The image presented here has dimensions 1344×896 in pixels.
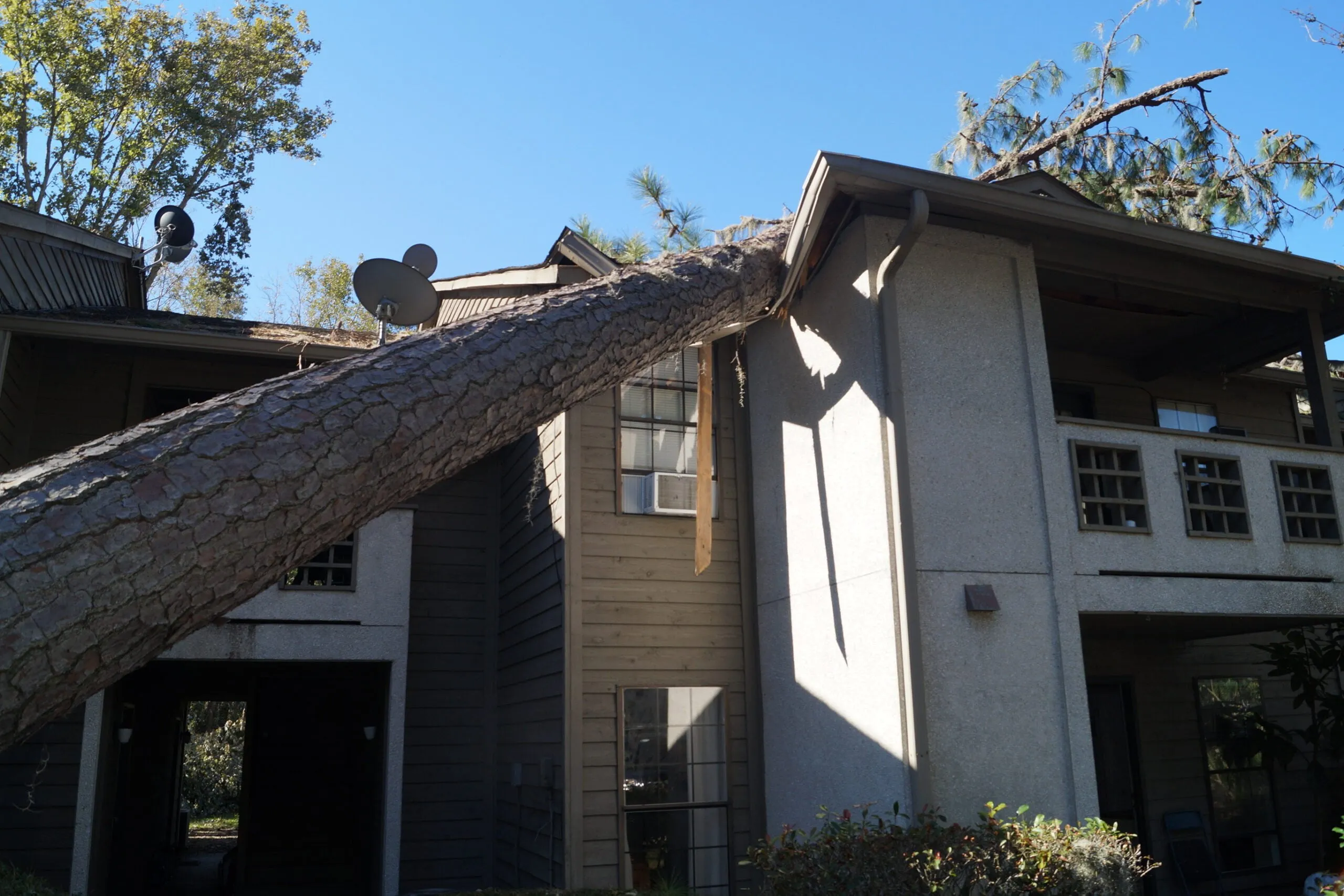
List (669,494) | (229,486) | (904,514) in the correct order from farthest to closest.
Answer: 1. (669,494)
2. (904,514)
3. (229,486)

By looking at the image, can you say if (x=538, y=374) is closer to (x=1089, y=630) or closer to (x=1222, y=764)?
(x=1089, y=630)

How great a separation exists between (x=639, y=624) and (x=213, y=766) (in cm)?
1886

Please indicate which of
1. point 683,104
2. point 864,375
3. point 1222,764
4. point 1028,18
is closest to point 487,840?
point 864,375

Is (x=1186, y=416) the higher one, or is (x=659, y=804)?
(x=1186, y=416)

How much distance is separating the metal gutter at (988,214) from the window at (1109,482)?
147cm

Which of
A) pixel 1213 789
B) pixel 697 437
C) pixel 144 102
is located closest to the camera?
pixel 697 437

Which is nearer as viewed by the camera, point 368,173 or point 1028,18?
point 1028,18

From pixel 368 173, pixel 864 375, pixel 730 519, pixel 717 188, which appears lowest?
pixel 730 519

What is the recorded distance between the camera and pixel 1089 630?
9367mm

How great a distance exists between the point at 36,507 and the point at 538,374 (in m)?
2.55

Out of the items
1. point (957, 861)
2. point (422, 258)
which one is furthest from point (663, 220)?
point (957, 861)

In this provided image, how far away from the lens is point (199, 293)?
25703 mm

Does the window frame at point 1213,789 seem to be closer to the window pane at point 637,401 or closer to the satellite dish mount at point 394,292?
the window pane at point 637,401

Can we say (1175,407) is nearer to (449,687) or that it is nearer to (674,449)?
(674,449)
